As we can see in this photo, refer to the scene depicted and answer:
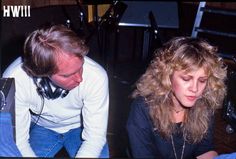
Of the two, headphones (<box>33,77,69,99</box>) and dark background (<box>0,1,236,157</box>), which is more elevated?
headphones (<box>33,77,69,99</box>)

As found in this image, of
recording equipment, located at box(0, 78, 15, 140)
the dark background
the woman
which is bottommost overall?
the dark background

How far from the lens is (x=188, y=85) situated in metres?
1.35

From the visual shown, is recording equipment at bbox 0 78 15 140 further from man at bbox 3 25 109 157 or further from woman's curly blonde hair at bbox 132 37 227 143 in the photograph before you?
woman's curly blonde hair at bbox 132 37 227 143

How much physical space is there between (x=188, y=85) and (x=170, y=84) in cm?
8

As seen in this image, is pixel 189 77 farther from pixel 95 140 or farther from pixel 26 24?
pixel 26 24

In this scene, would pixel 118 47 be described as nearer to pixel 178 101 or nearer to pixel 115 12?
pixel 115 12

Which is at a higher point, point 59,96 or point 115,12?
point 115,12

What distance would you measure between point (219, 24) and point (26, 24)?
2.61m

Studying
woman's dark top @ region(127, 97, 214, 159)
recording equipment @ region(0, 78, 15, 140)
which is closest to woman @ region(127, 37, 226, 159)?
woman's dark top @ region(127, 97, 214, 159)

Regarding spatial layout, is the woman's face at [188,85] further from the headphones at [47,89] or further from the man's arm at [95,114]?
the headphones at [47,89]

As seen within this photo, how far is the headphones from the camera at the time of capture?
4.91 feet

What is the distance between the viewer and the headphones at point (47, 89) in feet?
4.91

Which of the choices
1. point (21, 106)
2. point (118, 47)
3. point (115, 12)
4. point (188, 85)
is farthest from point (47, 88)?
point (118, 47)

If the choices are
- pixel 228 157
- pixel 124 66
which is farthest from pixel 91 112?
pixel 124 66
